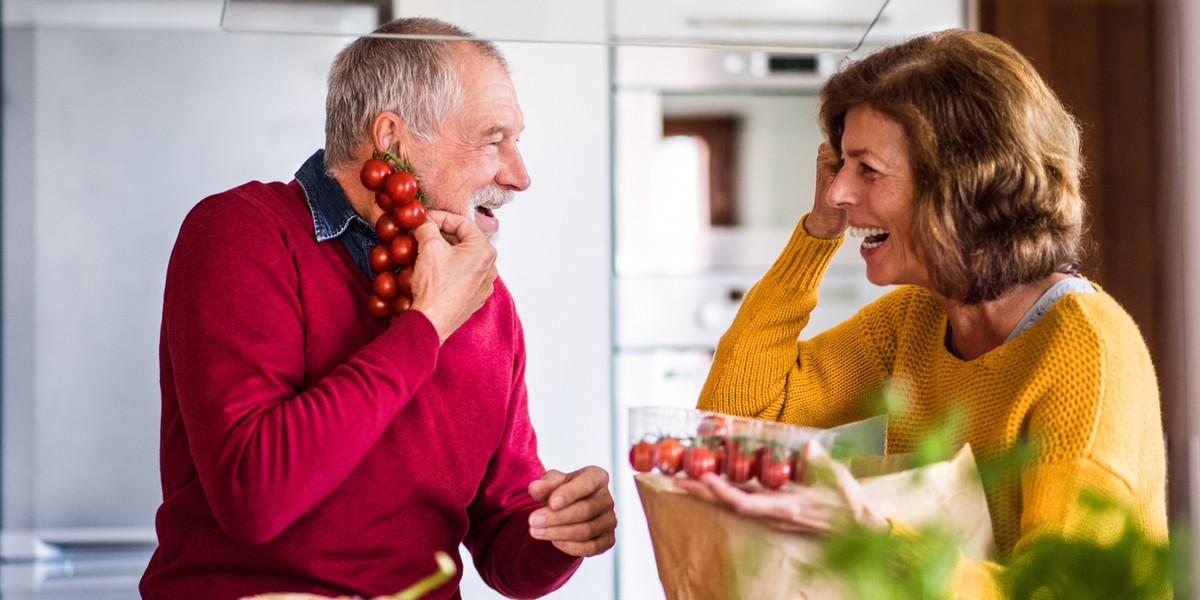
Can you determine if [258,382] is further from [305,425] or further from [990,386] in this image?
[990,386]

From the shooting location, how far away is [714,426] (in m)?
0.94

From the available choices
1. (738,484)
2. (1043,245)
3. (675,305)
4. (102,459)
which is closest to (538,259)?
(675,305)

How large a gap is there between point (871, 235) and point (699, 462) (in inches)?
19.5

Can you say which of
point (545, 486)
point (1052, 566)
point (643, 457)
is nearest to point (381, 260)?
point (545, 486)

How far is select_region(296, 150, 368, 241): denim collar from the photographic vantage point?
1.22m

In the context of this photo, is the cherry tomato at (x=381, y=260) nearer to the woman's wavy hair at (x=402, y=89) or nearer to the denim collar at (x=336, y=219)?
the denim collar at (x=336, y=219)

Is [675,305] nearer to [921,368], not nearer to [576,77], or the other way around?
[576,77]

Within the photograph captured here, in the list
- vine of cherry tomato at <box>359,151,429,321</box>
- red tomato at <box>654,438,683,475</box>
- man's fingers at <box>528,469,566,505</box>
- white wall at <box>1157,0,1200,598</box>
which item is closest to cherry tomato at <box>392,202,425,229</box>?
vine of cherry tomato at <box>359,151,429,321</box>

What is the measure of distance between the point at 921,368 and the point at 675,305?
3.91 feet

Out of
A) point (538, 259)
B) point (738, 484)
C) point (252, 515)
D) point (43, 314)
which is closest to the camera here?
point (738, 484)

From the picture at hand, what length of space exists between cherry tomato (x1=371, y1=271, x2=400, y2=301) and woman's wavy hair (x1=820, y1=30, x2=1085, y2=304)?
0.59 metres

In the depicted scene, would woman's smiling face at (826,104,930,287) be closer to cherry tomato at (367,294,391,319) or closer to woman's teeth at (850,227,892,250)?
woman's teeth at (850,227,892,250)


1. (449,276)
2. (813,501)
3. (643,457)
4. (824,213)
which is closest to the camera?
(813,501)

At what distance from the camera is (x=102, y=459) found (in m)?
2.25
